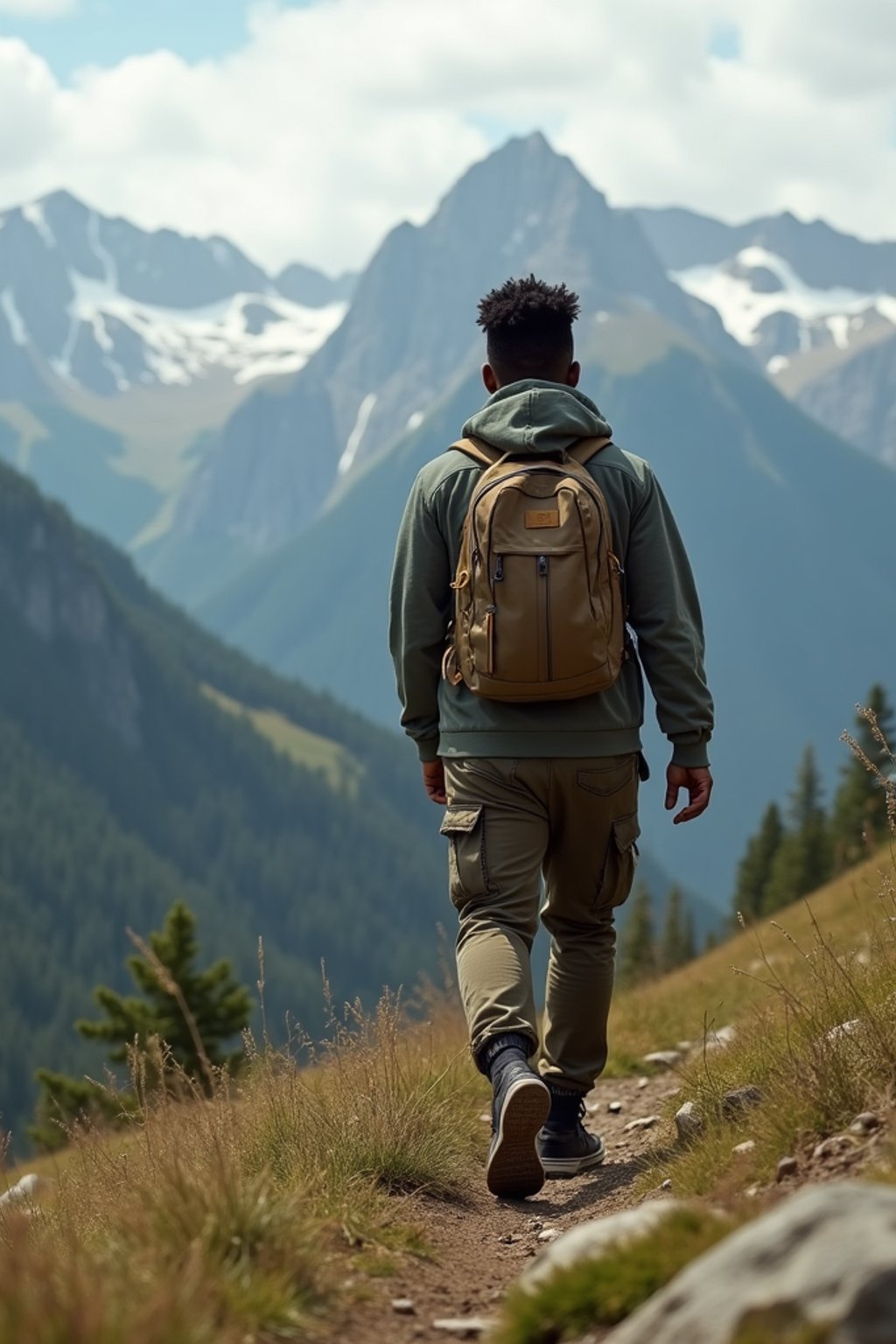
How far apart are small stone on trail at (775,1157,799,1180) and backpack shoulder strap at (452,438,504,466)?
267cm

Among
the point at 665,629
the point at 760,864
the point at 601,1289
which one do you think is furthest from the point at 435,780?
the point at 760,864

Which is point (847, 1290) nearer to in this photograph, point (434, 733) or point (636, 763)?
point (636, 763)

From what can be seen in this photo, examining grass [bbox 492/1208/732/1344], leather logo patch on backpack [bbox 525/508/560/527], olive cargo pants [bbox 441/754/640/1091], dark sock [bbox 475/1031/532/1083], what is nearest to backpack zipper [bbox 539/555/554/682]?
leather logo patch on backpack [bbox 525/508/560/527]

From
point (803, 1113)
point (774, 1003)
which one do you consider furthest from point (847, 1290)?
point (774, 1003)

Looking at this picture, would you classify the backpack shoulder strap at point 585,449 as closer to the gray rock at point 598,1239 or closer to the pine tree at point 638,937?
the gray rock at point 598,1239

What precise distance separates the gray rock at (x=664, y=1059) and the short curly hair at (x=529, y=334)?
4.95m

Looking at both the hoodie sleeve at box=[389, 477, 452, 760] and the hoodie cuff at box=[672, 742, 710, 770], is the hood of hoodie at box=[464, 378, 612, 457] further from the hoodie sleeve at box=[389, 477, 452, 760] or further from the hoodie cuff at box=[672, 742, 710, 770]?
the hoodie cuff at box=[672, 742, 710, 770]

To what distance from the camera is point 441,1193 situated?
6215 millimetres

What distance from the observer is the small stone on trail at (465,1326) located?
14.3ft

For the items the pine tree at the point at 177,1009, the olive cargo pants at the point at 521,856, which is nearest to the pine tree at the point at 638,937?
the pine tree at the point at 177,1009

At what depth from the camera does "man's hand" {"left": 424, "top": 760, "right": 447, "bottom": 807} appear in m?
6.73

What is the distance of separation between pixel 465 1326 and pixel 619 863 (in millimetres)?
2349

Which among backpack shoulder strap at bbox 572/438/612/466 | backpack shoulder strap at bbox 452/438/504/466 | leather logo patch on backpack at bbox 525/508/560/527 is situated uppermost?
backpack shoulder strap at bbox 452/438/504/466

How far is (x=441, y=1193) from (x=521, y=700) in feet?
6.05
